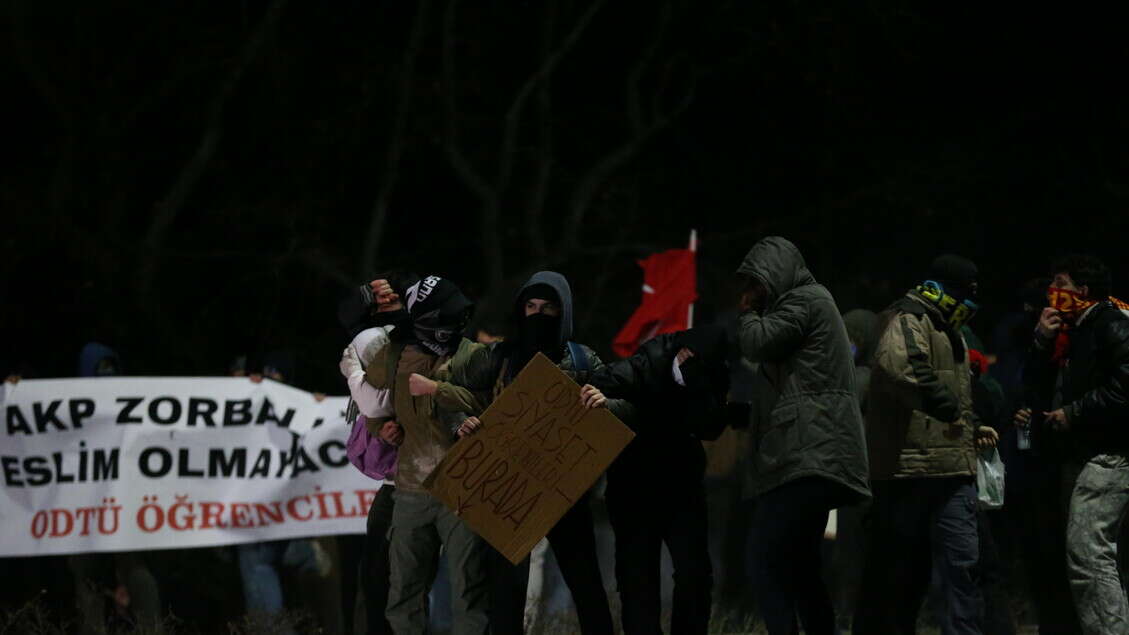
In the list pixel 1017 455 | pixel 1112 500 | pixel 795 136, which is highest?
pixel 795 136

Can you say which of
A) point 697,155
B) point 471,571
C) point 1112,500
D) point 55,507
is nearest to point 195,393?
point 55,507

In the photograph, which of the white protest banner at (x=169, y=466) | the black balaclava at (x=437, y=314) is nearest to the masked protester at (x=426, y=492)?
the black balaclava at (x=437, y=314)

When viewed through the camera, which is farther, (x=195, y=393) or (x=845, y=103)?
(x=845, y=103)

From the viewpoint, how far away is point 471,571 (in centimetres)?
811

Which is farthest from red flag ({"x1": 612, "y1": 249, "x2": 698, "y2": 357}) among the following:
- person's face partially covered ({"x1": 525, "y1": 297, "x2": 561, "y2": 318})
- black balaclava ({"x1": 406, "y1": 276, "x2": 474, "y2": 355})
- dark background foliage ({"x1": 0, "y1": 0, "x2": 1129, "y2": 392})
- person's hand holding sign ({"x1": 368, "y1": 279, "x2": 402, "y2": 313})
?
person's face partially covered ({"x1": 525, "y1": 297, "x2": 561, "y2": 318})

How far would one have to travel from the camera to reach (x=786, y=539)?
7648 millimetres

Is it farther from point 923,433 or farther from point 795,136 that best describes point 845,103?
point 923,433

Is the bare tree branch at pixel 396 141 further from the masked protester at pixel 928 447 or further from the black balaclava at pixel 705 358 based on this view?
the black balaclava at pixel 705 358

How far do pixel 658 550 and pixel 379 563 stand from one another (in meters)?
1.43

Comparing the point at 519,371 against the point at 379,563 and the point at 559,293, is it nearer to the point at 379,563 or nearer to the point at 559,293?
the point at 559,293

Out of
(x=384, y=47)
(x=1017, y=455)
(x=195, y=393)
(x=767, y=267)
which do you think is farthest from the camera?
(x=384, y=47)

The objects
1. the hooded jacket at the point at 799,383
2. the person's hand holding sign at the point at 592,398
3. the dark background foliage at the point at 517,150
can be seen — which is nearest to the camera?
the hooded jacket at the point at 799,383

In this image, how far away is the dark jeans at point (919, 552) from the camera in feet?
27.0

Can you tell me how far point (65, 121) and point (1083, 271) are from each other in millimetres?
9718
